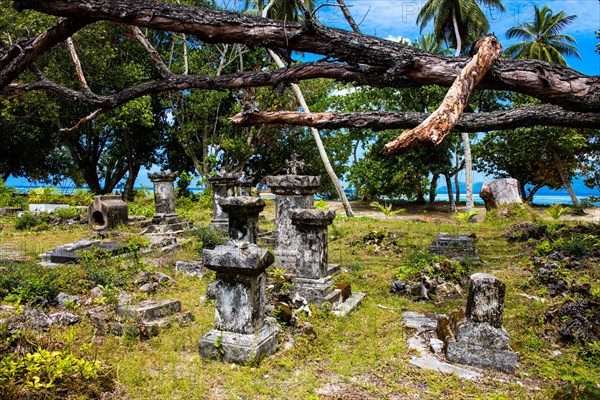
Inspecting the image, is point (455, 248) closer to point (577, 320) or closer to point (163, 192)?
point (577, 320)

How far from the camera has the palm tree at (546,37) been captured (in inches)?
974

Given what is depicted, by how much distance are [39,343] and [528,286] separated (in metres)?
7.31

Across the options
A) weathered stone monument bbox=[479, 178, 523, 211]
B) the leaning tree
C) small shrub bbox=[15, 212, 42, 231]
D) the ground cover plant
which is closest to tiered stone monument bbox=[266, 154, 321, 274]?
the ground cover plant

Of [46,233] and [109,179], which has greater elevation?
[109,179]

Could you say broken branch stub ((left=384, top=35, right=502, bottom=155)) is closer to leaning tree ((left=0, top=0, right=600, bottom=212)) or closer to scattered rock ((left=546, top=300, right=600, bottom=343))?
leaning tree ((left=0, top=0, right=600, bottom=212))

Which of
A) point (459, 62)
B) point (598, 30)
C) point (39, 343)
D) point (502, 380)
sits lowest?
point (502, 380)

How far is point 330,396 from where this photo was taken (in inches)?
143

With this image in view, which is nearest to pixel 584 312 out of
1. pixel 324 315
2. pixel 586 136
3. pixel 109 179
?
pixel 324 315

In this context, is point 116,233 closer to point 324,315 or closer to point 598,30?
point 324,315

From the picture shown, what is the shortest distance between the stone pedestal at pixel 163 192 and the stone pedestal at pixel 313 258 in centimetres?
814

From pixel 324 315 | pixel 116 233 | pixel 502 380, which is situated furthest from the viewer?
pixel 116 233

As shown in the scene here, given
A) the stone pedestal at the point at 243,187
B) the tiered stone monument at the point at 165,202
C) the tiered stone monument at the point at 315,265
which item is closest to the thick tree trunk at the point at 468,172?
the stone pedestal at the point at 243,187

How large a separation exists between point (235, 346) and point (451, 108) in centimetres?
332

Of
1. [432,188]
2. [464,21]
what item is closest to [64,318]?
[432,188]
